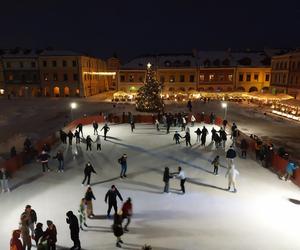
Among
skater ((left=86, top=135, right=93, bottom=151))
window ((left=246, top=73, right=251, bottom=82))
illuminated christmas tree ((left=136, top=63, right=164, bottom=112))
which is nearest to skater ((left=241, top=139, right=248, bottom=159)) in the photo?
skater ((left=86, top=135, right=93, bottom=151))

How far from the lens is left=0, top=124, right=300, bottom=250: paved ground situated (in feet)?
29.9

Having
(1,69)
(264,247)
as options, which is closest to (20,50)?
(1,69)

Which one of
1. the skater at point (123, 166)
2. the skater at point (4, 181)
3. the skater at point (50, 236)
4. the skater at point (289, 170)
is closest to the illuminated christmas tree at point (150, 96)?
the skater at point (123, 166)

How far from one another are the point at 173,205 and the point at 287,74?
3867 cm

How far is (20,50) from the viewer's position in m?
56.1

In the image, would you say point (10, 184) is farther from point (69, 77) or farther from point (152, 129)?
point (69, 77)

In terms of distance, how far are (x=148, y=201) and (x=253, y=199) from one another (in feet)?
14.0

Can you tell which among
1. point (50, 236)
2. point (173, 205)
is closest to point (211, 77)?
point (173, 205)

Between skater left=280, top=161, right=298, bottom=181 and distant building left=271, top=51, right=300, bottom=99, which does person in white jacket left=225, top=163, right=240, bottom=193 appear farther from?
distant building left=271, top=51, right=300, bottom=99

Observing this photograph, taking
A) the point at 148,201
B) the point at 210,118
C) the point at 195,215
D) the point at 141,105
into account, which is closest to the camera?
the point at 195,215

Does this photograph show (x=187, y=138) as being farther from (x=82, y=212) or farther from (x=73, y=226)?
(x=73, y=226)

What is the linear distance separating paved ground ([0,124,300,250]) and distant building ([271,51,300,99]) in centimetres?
2913

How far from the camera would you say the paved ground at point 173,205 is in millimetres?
9102

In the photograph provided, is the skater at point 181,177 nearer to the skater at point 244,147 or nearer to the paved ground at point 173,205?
the paved ground at point 173,205
